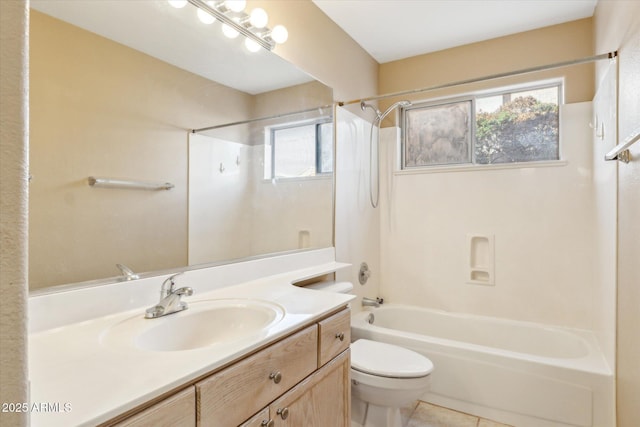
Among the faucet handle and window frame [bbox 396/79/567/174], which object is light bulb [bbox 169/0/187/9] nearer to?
the faucet handle

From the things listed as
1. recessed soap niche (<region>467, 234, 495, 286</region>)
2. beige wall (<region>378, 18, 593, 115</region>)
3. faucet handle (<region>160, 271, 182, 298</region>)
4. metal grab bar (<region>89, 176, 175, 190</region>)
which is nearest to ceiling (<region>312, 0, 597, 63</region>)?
beige wall (<region>378, 18, 593, 115</region>)

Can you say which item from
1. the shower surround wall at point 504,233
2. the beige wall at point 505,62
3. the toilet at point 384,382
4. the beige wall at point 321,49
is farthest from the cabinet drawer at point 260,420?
the beige wall at point 505,62

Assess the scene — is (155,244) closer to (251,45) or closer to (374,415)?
(251,45)

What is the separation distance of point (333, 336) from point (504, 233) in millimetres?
1844

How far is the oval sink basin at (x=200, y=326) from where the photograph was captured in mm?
955

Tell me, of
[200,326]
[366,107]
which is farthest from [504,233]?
[200,326]

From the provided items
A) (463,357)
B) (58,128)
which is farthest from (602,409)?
(58,128)

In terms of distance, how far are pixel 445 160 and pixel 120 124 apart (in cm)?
241

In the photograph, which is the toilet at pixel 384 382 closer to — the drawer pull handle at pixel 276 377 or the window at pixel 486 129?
the drawer pull handle at pixel 276 377

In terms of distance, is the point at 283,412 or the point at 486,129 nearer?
the point at 283,412

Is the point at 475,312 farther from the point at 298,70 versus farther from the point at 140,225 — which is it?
the point at 140,225

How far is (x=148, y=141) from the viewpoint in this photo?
1.24 metres

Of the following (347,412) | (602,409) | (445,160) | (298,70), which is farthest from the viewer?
(445,160)

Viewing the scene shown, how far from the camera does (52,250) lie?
3.28 feet
